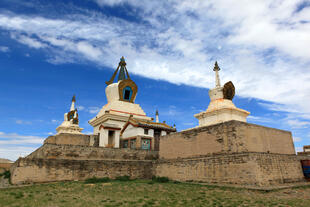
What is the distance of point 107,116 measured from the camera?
23.4 m

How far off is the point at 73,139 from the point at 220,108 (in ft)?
45.9

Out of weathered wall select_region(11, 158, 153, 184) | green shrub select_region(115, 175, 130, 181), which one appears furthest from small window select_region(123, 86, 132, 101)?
green shrub select_region(115, 175, 130, 181)

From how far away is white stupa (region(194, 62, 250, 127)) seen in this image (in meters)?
18.7

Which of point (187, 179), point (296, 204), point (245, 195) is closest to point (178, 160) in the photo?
point (187, 179)

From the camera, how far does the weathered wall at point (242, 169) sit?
10.9 meters

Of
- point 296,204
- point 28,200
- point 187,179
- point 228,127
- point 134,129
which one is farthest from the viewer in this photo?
point 134,129

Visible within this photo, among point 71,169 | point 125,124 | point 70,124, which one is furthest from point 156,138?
point 70,124

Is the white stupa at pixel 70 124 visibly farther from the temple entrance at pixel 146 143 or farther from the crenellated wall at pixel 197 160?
the crenellated wall at pixel 197 160

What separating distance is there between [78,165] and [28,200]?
5790mm

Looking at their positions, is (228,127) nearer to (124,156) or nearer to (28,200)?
(124,156)

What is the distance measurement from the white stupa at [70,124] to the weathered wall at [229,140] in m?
18.8

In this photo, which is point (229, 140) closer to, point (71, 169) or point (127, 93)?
point (71, 169)

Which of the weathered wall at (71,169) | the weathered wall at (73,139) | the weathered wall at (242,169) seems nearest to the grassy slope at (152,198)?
the weathered wall at (242,169)

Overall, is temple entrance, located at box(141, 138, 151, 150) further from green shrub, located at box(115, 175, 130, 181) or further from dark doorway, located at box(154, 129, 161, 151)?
green shrub, located at box(115, 175, 130, 181)
